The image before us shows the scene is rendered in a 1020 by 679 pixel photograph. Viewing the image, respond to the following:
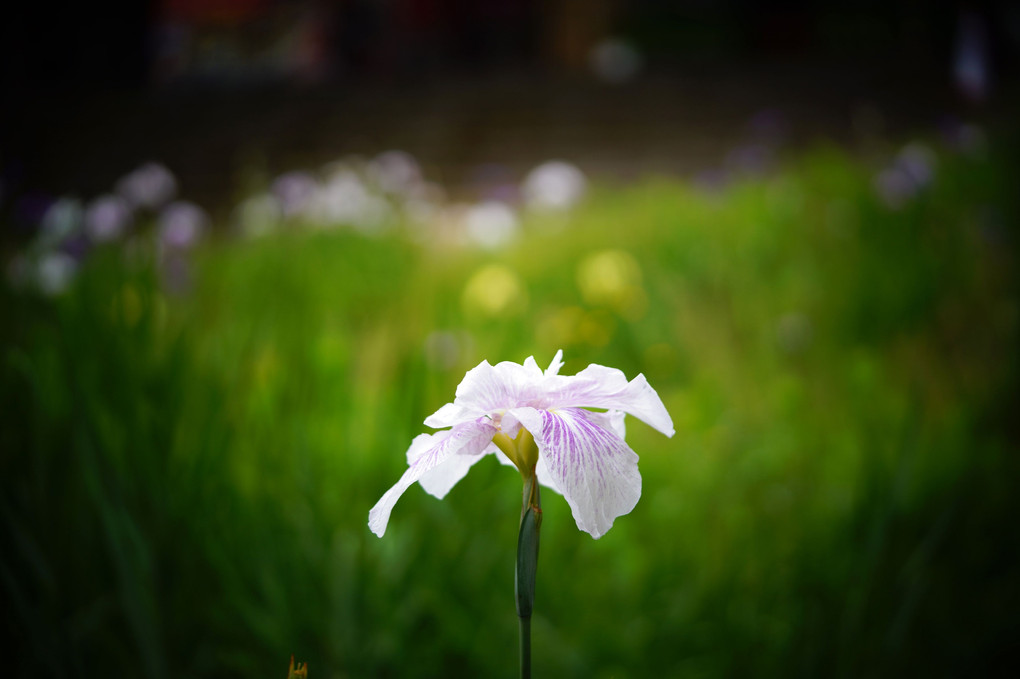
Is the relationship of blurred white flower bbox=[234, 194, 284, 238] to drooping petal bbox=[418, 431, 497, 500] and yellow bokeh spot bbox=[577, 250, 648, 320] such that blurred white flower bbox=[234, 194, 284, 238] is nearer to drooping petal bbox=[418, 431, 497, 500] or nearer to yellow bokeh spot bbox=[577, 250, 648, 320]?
yellow bokeh spot bbox=[577, 250, 648, 320]

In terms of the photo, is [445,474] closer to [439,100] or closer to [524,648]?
[524,648]

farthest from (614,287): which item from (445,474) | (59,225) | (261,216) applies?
(261,216)

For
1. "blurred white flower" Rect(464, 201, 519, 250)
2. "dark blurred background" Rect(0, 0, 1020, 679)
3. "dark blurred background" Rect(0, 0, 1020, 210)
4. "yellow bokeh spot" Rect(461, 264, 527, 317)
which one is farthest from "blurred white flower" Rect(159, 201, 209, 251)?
"dark blurred background" Rect(0, 0, 1020, 210)

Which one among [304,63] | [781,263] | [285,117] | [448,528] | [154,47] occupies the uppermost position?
[304,63]

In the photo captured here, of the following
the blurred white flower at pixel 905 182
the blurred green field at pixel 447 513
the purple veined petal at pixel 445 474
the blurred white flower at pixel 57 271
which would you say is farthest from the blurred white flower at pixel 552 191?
the purple veined petal at pixel 445 474

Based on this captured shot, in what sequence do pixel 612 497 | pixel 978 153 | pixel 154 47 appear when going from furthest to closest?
1. pixel 154 47
2. pixel 978 153
3. pixel 612 497

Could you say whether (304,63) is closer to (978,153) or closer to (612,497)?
(978,153)

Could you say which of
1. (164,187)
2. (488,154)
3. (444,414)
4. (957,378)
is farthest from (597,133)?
(444,414)
